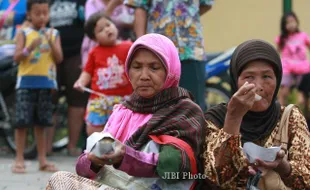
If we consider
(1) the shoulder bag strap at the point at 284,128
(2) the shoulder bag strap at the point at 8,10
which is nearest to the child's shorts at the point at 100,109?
(2) the shoulder bag strap at the point at 8,10

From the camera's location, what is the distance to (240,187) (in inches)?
160

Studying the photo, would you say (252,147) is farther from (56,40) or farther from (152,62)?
(56,40)

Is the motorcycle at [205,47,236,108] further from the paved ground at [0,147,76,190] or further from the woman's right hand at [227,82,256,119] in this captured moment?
the woman's right hand at [227,82,256,119]

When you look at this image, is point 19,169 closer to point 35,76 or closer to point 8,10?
point 35,76

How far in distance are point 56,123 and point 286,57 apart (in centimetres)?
314

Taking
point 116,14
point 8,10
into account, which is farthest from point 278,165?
point 8,10

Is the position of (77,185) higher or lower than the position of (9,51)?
higher

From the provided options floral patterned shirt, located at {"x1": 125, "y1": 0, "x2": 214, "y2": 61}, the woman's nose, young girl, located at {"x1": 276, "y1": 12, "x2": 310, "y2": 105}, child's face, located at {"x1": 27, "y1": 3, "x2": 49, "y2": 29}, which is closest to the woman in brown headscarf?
the woman's nose

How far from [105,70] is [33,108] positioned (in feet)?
2.61

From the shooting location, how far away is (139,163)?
3.84 m

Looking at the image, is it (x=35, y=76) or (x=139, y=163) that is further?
(x=35, y=76)

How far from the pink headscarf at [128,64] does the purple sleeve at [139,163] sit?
22cm

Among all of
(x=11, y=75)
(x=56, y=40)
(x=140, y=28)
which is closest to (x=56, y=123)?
(x=11, y=75)

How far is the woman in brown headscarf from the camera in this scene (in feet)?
12.9
